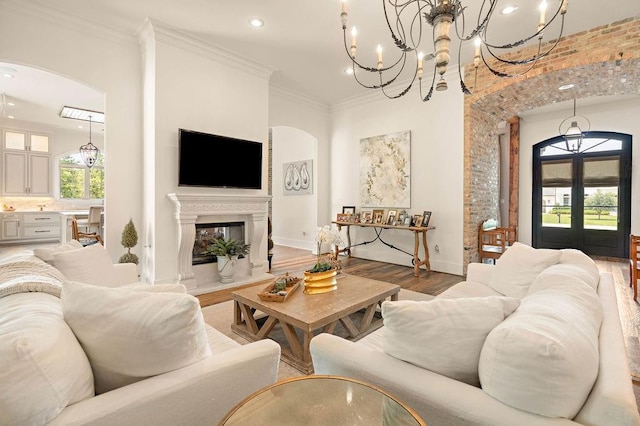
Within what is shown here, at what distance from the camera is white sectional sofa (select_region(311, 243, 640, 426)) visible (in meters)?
0.76

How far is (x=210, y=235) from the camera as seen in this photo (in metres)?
4.38

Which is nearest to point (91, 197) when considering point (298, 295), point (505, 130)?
point (298, 295)

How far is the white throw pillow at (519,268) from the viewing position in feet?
7.19

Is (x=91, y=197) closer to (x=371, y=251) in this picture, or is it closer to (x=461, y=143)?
(x=371, y=251)

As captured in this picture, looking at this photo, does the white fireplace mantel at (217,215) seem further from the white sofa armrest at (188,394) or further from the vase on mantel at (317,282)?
the white sofa armrest at (188,394)

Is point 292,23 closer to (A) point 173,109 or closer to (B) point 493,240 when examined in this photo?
(A) point 173,109

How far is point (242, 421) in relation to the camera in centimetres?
82

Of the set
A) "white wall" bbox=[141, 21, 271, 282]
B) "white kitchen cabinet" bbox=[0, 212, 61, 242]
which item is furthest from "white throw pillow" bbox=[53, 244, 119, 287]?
"white kitchen cabinet" bbox=[0, 212, 61, 242]

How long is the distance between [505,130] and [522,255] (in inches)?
236

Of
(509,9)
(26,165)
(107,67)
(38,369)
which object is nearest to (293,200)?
(107,67)

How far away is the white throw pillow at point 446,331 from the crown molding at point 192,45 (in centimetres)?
413

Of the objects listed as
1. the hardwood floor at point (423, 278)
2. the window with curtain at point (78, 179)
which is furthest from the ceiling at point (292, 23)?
the window with curtain at point (78, 179)

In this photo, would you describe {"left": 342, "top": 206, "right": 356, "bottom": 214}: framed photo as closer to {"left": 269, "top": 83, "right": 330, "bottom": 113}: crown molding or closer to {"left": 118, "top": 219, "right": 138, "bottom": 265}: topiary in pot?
{"left": 269, "top": 83, "right": 330, "bottom": 113}: crown molding

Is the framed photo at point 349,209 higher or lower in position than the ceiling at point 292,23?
lower
